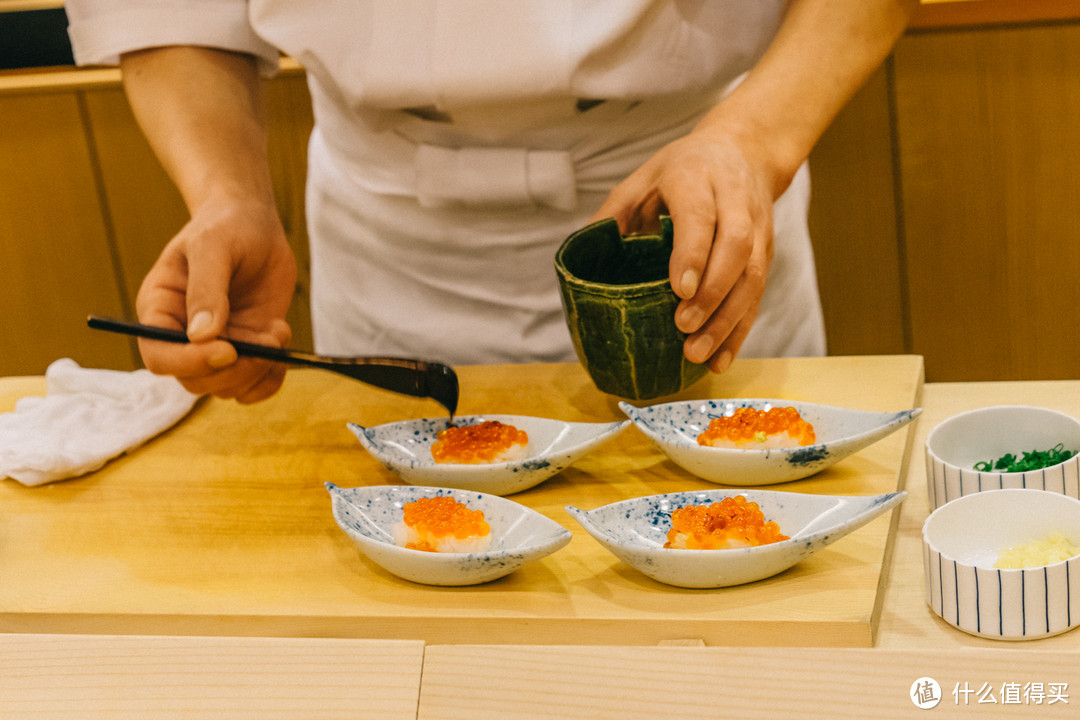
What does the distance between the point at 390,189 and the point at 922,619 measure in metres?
0.87

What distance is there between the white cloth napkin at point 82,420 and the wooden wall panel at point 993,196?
5.37 feet

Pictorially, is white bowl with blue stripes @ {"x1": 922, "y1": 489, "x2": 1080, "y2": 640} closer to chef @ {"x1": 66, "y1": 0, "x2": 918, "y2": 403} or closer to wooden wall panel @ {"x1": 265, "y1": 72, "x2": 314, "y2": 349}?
chef @ {"x1": 66, "y1": 0, "x2": 918, "y2": 403}

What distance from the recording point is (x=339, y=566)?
3.08ft

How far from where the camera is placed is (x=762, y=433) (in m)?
1.01

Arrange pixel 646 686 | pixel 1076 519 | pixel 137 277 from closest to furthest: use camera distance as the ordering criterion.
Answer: pixel 646 686 < pixel 1076 519 < pixel 137 277

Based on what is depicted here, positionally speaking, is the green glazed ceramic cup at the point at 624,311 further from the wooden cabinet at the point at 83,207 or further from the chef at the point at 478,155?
the wooden cabinet at the point at 83,207

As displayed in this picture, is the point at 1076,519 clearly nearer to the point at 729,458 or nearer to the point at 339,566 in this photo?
the point at 729,458

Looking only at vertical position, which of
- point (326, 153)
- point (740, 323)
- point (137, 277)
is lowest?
point (137, 277)

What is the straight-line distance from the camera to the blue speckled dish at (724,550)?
0.80 m

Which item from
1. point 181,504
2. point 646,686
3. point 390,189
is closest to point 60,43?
point 390,189

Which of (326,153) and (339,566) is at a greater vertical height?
(326,153)

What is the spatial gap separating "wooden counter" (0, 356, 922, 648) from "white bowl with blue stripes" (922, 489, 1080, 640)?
0.06 m

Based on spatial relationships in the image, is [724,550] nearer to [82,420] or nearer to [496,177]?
[496,177]

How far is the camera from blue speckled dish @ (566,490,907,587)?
0.80m
